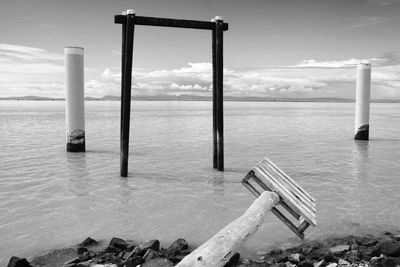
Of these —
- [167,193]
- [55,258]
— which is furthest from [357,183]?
[55,258]

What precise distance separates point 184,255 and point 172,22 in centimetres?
633

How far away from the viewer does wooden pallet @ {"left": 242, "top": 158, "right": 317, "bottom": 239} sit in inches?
222

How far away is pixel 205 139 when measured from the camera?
60.8 ft

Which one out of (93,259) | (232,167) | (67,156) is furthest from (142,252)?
(67,156)

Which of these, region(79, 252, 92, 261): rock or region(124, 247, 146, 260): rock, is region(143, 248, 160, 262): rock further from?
region(79, 252, 92, 261): rock

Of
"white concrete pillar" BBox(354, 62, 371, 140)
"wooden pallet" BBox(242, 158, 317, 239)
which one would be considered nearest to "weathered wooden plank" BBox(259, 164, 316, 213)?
"wooden pallet" BBox(242, 158, 317, 239)

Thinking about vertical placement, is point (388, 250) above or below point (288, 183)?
below

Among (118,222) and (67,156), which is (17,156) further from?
(118,222)

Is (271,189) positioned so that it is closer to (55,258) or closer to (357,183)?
(55,258)

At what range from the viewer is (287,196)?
5781mm

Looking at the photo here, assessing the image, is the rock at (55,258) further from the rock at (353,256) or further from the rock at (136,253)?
the rock at (353,256)

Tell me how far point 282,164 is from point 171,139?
7.75 meters

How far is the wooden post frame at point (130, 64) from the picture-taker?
9312mm

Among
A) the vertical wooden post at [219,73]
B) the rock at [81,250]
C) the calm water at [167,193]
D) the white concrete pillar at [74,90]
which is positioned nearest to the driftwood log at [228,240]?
the calm water at [167,193]
